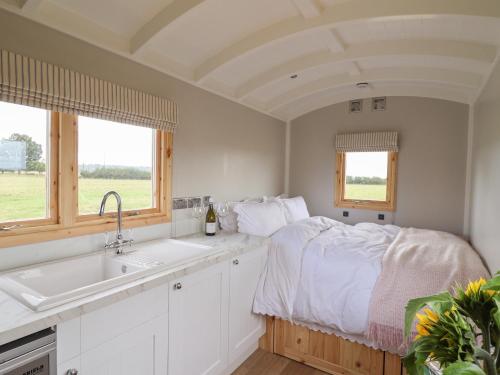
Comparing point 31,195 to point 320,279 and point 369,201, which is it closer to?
point 320,279

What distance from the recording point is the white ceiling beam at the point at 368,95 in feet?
10.9

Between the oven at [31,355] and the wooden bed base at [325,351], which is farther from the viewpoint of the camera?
the wooden bed base at [325,351]

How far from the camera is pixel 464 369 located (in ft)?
1.60

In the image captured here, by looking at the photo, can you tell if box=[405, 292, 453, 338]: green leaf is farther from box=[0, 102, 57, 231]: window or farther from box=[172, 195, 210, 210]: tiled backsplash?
box=[172, 195, 210, 210]: tiled backsplash

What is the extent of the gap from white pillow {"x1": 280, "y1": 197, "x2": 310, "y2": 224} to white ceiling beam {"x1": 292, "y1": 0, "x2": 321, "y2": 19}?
1.79 meters

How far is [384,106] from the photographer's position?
378 cm

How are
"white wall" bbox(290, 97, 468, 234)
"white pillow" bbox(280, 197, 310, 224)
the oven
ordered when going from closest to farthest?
1. the oven
2. "white pillow" bbox(280, 197, 310, 224)
3. "white wall" bbox(290, 97, 468, 234)

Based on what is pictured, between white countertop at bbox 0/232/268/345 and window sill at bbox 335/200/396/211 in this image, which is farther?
window sill at bbox 335/200/396/211

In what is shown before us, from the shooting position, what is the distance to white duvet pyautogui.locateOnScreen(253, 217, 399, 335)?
2.10 meters

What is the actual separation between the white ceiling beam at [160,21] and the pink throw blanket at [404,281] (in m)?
2.16

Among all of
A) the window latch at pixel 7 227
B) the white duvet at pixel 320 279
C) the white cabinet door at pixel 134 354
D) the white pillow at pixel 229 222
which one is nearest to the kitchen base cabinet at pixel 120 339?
the white cabinet door at pixel 134 354

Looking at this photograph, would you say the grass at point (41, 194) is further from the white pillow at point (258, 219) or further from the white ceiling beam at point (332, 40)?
the white ceiling beam at point (332, 40)

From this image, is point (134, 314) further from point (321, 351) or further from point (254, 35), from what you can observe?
point (254, 35)

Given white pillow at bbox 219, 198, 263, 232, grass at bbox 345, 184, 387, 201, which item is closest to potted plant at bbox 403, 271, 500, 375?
white pillow at bbox 219, 198, 263, 232
